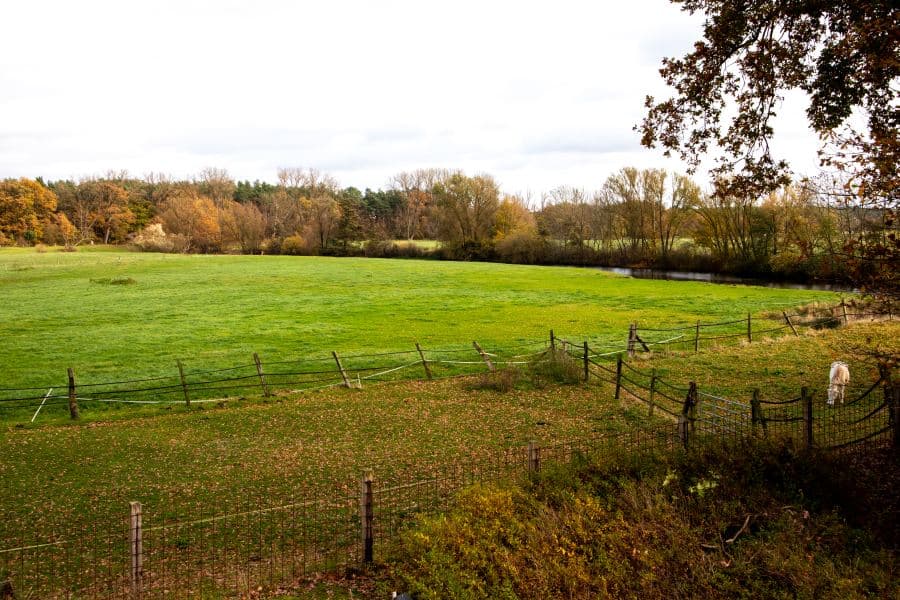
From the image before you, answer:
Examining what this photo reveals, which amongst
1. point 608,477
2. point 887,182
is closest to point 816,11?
point 887,182

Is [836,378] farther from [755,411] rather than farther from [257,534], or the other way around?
[257,534]

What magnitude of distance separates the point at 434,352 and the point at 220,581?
63.2ft

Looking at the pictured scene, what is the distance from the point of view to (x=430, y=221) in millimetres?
134750

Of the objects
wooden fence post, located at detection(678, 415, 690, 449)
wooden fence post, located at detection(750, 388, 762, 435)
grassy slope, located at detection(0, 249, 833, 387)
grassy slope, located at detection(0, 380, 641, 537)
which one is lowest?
grassy slope, located at detection(0, 380, 641, 537)

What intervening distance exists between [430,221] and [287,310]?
312ft

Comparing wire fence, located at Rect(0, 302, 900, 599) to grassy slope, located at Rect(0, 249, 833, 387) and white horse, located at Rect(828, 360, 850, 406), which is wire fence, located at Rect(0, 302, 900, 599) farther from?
grassy slope, located at Rect(0, 249, 833, 387)

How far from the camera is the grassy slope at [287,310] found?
2867cm

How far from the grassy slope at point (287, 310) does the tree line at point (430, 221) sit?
15635 mm

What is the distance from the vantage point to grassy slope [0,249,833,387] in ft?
94.1

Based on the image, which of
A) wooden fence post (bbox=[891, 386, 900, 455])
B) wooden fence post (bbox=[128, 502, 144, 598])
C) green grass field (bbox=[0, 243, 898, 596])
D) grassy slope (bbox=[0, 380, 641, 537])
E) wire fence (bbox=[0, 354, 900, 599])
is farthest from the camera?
green grass field (bbox=[0, 243, 898, 596])

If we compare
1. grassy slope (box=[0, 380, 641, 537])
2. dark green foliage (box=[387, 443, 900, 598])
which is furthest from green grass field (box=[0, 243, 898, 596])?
dark green foliage (box=[387, 443, 900, 598])

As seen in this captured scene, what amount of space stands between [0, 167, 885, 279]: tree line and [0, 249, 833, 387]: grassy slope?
51.3 feet

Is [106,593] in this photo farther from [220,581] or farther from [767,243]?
[767,243]

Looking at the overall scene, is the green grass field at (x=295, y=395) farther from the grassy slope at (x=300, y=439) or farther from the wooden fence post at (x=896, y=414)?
the wooden fence post at (x=896, y=414)
